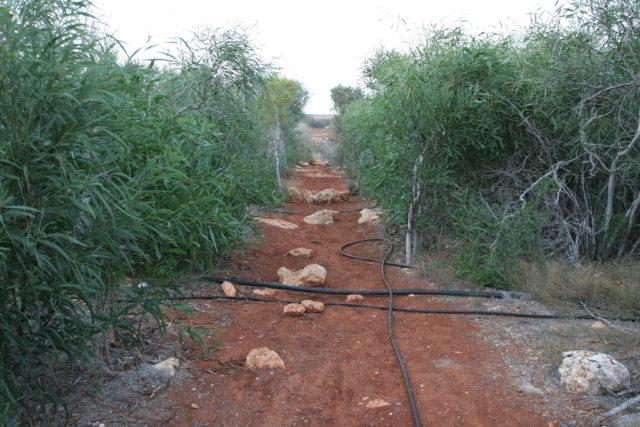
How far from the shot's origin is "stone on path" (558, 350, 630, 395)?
3.16 m

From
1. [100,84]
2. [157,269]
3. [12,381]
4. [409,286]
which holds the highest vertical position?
[100,84]

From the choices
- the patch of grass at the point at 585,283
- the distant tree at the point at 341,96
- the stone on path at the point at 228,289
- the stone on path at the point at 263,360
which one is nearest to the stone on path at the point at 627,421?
the patch of grass at the point at 585,283

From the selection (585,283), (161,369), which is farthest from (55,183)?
(585,283)

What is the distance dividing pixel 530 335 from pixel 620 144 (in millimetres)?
2557

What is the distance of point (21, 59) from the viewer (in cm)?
221

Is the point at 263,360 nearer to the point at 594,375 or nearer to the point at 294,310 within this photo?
the point at 294,310

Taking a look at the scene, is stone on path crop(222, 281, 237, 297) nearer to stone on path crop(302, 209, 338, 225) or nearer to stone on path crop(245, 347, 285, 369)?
stone on path crop(245, 347, 285, 369)

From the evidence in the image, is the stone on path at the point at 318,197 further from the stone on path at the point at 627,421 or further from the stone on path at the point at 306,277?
the stone on path at the point at 627,421

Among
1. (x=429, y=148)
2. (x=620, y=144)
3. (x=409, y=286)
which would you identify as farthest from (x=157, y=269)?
(x=620, y=144)

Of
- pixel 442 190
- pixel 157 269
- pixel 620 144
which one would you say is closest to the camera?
pixel 157 269

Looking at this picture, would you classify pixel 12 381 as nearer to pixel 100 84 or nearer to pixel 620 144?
pixel 100 84

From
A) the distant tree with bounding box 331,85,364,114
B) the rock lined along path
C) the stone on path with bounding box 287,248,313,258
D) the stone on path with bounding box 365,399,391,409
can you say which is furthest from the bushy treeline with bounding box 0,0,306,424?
the distant tree with bounding box 331,85,364,114

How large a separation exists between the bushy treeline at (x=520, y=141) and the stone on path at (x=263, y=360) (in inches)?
107

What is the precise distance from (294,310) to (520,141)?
3.66 metres
